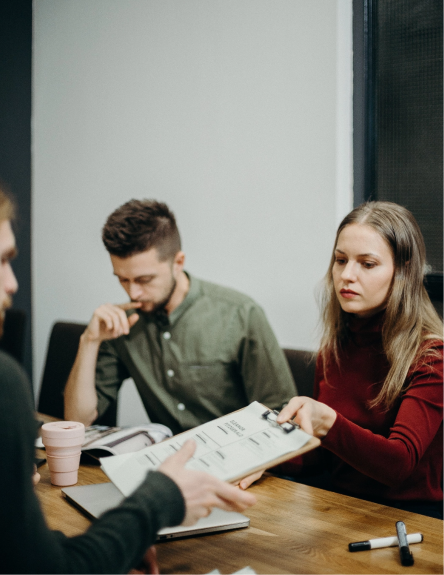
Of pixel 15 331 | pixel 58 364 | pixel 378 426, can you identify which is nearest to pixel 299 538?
pixel 378 426

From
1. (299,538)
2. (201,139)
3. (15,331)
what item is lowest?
(299,538)

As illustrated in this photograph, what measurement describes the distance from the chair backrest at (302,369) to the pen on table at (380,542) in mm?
855

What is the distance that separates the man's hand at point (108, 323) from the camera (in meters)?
1.65

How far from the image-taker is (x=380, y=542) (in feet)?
3.01

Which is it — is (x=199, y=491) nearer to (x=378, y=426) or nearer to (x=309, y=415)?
(x=309, y=415)

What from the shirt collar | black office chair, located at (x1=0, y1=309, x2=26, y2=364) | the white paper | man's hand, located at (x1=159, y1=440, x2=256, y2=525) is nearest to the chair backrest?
the shirt collar

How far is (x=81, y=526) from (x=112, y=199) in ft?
7.18

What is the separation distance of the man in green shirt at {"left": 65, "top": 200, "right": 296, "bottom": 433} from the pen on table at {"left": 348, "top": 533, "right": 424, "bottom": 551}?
31.5 inches

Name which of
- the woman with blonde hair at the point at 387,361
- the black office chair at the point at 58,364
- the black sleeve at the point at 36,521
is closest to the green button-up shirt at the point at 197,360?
the woman with blonde hair at the point at 387,361

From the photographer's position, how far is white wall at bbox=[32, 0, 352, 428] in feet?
7.09

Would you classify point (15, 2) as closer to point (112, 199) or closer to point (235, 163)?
point (112, 199)

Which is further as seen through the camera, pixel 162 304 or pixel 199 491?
pixel 162 304

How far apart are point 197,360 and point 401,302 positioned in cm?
71

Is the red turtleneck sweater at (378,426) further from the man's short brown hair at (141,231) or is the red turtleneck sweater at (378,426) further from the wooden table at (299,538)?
the man's short brown hair at (141,231)
